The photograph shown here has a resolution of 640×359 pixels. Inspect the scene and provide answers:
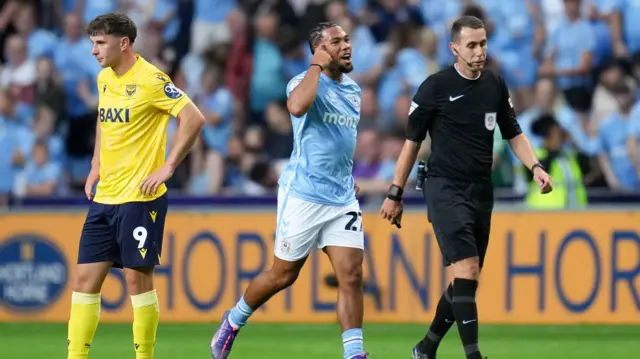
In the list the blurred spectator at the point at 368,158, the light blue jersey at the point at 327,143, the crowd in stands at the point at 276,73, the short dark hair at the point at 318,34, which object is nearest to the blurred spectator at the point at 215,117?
the crowd in stands at the point at 276,73

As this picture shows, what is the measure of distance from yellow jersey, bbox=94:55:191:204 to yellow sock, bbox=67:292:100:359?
672mm

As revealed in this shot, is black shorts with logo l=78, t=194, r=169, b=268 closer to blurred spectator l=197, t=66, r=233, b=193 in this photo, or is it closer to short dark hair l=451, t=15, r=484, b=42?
short dark hair l=451, t=15, r=484, b=42

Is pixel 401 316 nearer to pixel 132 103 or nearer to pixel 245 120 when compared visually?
pixel 245 120

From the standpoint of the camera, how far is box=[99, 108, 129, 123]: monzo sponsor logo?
8.65 metres

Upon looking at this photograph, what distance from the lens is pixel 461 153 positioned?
9.19m

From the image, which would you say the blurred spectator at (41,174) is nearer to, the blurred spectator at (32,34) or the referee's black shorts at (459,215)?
the blurred spectator at (32,34)

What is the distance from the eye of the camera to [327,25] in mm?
9070

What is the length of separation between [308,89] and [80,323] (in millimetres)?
2189

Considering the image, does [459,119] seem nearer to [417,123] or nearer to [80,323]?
[417,123]

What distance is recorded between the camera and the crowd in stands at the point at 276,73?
16.3m

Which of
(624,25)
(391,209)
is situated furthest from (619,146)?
(391,209)

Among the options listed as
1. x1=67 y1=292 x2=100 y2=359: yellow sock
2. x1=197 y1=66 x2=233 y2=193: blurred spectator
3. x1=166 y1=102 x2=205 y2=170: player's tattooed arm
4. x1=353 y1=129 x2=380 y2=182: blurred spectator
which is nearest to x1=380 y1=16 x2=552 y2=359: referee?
x1=166 y1=102 x2=205 y2=170: player's tattooed arm

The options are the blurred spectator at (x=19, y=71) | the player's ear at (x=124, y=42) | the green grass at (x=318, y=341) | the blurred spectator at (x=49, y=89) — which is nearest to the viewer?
the player's ear at (x=124, y=42)

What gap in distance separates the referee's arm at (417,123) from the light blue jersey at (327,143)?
15.3 inches
